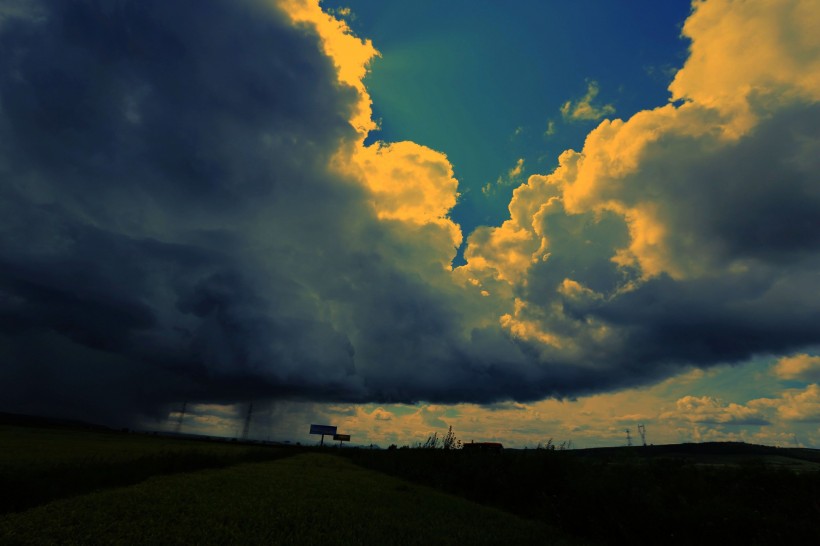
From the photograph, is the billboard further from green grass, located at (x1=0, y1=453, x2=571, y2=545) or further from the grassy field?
green grass, located at (x1=0, y1=453, x2=571, y2=545)

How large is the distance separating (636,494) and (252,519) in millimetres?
12592

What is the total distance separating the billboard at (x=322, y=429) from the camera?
147 m

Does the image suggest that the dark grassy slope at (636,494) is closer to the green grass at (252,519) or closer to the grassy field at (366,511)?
the grassy field at (366,511)

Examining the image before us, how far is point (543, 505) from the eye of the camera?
17.2 meters

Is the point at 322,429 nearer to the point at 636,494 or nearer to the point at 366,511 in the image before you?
the point at 366,511

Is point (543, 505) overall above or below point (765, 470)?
below

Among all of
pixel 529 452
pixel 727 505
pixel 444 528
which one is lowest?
pixel 444 528

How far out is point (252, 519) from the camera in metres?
11.0

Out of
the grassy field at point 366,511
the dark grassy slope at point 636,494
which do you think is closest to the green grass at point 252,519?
the grassy field at point 366,511

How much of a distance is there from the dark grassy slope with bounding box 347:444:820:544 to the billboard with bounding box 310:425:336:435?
124 metres

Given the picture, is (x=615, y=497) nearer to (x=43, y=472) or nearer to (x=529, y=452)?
(x=529, y=452)

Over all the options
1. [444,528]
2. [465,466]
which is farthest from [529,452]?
[444,528]

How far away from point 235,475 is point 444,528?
43.1ft

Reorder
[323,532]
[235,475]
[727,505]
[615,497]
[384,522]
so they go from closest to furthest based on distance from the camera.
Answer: [323,532], [384,522], [727,505], [615,497], [235,475]
